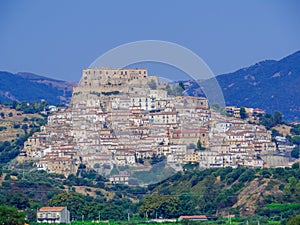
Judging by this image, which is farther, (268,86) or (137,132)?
(268,86)

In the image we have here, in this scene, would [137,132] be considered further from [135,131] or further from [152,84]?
[152,84]

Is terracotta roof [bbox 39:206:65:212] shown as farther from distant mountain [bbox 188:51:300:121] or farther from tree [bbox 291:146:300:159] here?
distant mountain [bbox 188:51:300:121]

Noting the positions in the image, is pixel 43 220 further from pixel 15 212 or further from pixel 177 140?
pixel 177 140

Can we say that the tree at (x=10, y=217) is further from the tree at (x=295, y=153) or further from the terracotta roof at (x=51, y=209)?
the tree at (x=295, y=153)

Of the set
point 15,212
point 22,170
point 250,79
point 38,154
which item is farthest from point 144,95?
point 250,79

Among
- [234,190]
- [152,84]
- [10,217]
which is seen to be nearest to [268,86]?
[152,84]
